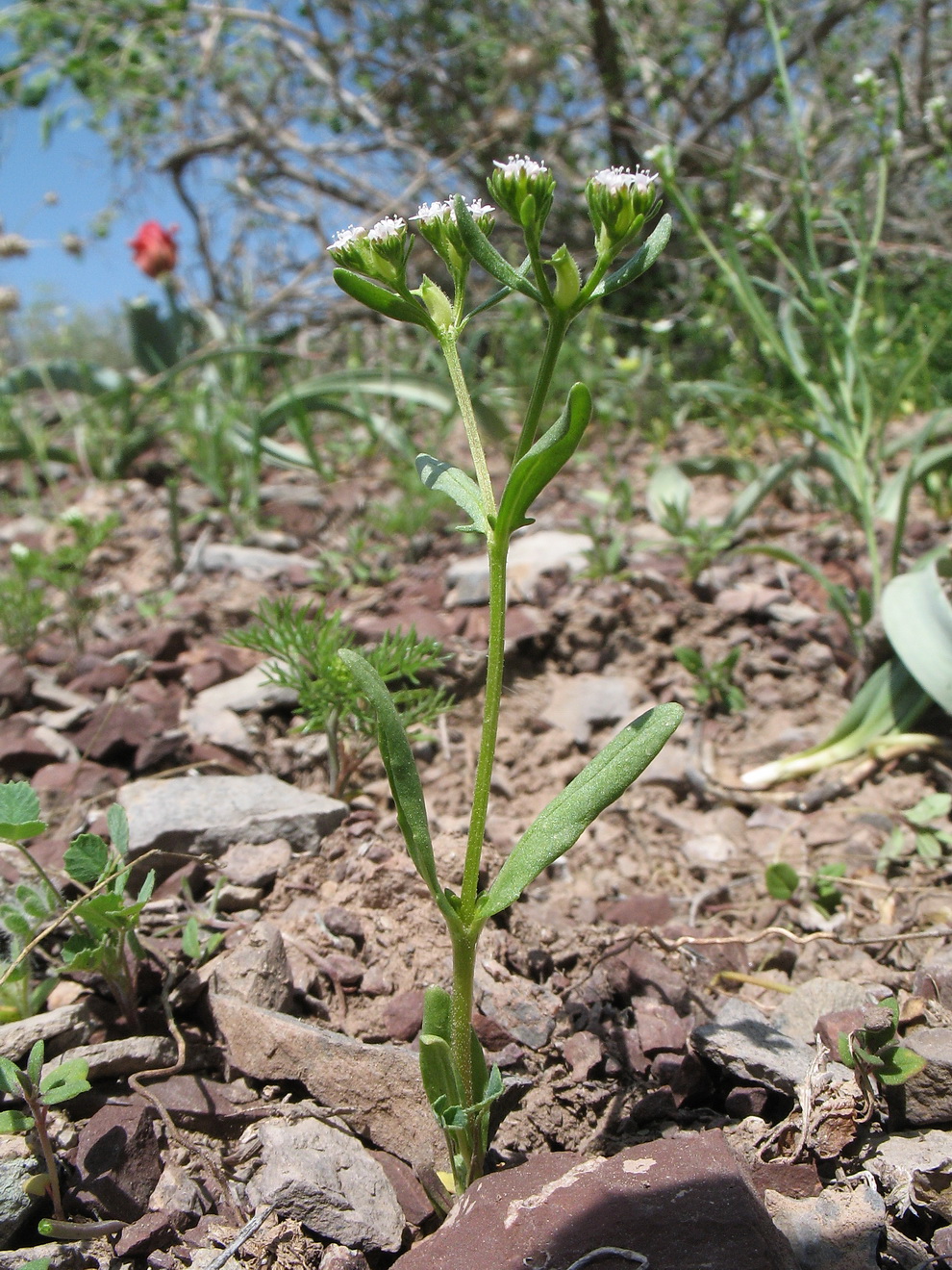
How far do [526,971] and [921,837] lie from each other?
81 centimetres

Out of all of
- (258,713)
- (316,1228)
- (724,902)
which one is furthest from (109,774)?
(724,902)

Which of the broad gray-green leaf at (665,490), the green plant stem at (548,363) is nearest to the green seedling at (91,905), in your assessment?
the green plant stem at (548,363)

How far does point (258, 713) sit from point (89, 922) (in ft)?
2.85

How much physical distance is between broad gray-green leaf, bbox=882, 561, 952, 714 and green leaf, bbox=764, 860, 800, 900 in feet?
1.53

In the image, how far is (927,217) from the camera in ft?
14.5

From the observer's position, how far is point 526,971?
57.4 inches

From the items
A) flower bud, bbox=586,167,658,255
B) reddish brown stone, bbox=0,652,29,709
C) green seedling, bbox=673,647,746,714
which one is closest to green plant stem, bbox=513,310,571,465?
flower bud, bbox=586,167,658,255

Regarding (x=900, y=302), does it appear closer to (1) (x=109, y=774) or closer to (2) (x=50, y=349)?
(1) (x=109, y=774)

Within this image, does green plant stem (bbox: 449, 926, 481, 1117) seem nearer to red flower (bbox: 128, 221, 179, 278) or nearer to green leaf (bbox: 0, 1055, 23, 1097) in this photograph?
green leaf (bbox: 0, 1055, 23, 1097)

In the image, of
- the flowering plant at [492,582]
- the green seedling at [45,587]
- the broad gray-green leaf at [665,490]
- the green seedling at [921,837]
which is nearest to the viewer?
the flowering plant at [492,582]

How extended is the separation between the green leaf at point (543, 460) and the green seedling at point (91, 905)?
650mm

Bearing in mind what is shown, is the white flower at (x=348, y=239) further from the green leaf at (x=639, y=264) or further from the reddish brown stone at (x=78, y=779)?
the reddish brown stone at (x=78, y=779)

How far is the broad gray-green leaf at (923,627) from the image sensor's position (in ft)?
5.99

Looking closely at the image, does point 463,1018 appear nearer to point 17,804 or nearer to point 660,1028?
point 660,1028
